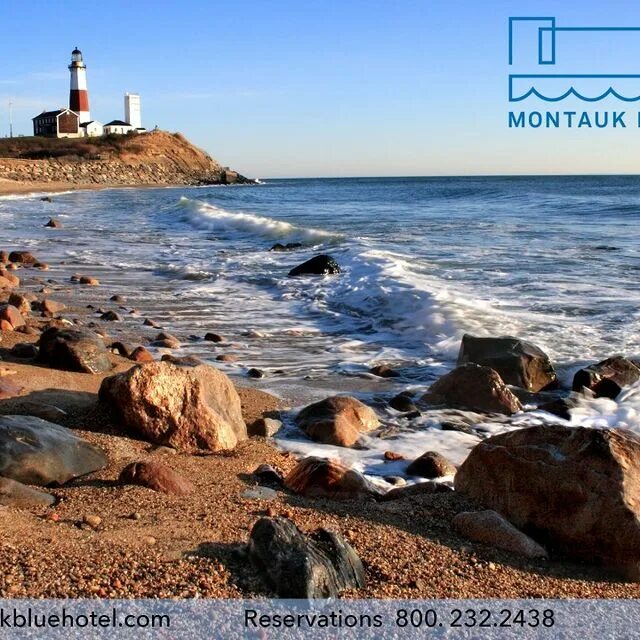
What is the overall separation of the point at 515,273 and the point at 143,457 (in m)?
8.83

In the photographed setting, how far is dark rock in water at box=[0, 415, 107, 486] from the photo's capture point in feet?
11.3

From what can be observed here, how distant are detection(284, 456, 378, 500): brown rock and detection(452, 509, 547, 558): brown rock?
571 millimetres

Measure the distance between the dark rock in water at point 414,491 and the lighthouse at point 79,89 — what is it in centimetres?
7644

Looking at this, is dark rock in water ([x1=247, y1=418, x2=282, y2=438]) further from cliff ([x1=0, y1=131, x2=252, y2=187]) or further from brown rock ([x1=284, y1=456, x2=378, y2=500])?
cliff ([x1=0, y1=131, x2=252, y2=187])

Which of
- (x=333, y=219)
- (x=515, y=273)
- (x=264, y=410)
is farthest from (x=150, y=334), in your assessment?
(x=333, y=219)

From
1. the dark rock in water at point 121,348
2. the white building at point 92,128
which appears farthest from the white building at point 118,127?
the dark rock in water at point 121,348

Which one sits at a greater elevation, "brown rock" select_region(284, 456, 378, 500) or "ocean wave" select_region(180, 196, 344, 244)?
"ocean wave" select_region(180, 196, 344, 244)

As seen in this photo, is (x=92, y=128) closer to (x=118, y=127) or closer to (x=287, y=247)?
(x=118, y=127)

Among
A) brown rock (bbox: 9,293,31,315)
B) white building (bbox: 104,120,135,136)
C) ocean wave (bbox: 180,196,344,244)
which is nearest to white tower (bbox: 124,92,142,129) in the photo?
white building (bbox: 104,120,135,136)

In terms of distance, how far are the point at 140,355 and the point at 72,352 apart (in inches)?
32.2

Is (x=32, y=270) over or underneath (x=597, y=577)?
over

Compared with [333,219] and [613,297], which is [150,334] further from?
[333,219]

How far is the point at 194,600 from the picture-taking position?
7.99 ft

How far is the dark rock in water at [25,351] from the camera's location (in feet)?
18.7
